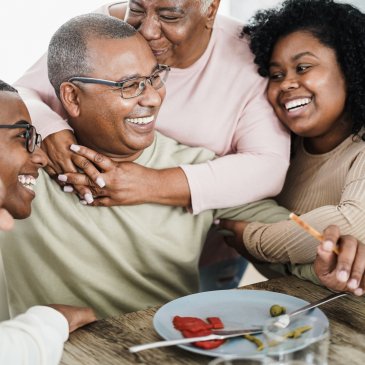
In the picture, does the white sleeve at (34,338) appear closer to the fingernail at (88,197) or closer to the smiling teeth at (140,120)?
the fingernail at (88,197)

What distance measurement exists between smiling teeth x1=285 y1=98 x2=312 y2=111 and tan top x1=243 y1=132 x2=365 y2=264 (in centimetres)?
18

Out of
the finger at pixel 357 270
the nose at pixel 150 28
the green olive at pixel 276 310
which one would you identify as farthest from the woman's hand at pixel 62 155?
the finger at pixel 357 270

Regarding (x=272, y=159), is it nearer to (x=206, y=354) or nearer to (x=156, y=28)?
(x=156, y=28)

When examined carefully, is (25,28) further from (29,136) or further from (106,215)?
(29,136)

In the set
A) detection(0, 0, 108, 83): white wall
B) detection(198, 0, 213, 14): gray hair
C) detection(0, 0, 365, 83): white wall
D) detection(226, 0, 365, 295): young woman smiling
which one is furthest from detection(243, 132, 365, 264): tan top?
detection(0, 0, 108, 83): white wall

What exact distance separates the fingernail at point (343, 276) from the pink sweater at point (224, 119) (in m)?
0.51

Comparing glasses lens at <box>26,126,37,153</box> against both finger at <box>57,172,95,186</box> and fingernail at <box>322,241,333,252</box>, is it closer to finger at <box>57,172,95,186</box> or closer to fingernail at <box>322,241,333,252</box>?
finger at <box>57,172,95,186</box>

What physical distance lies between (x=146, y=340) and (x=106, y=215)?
22.6 inches

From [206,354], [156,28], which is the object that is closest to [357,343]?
[206,354]

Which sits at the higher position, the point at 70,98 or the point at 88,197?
the point at 70,98

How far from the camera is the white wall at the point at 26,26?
419 centimetres

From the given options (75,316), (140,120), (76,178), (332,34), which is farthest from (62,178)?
(332,34)

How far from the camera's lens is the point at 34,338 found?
4.09ft

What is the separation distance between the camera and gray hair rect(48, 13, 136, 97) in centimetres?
180
